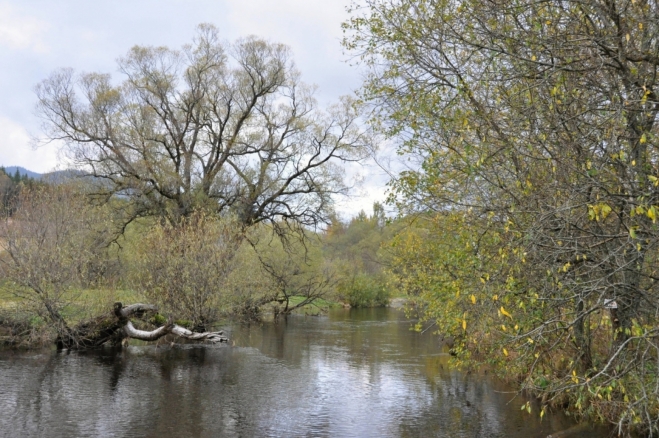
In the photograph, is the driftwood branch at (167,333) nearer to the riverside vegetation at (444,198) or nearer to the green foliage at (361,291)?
the riverside vegetation at (444,198)

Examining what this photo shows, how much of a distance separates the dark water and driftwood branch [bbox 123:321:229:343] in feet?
1.80

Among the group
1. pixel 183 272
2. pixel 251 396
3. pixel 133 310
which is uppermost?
pixel 183 272

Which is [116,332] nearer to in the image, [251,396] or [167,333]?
[167,333]

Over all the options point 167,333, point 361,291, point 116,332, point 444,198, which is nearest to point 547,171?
point 444,198

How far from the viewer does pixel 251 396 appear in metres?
15.4

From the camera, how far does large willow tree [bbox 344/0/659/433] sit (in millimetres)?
7375

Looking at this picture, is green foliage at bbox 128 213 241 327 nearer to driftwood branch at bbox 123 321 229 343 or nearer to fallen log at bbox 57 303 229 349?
fallen log at bbox 57 303 229 349

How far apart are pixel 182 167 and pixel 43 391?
19262 mm

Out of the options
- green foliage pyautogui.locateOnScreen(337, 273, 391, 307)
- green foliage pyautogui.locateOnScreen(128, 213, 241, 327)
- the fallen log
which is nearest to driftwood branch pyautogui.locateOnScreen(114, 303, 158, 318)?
the fallen log

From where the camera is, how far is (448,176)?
11828 millimetres

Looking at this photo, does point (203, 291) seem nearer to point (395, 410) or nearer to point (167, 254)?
point (167, 254)

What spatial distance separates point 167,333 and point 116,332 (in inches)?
82.0

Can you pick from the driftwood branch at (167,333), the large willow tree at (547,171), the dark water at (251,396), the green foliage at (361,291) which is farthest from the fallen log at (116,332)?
the green foliage at (361,291)

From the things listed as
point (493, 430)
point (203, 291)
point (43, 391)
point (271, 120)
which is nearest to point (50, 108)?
point (271, 120)
